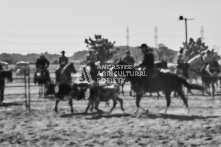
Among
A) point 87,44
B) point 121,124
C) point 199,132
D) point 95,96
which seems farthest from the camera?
point 87,44

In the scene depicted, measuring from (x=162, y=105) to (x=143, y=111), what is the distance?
1953 mm

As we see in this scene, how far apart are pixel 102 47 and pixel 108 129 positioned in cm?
4763

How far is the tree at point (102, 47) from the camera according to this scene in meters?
54.8

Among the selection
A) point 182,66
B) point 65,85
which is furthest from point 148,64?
point 182,66

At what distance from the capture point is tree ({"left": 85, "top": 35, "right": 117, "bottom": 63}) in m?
54.8

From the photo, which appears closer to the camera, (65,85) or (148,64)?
(148,64)

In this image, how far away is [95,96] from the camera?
10.3 meters

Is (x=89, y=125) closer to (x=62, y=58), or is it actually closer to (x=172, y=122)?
(x=172, y=122)

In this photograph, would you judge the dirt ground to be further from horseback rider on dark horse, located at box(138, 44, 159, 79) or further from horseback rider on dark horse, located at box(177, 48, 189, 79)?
horseback rider on dark horse, located at box(177, 48, 189, 79)

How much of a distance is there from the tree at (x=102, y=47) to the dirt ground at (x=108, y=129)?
144 ft

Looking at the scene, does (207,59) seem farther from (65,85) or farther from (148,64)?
(65,85)

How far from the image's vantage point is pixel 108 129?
7566 mm

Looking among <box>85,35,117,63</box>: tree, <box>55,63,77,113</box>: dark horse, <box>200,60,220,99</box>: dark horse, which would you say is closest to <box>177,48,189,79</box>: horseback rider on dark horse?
<box>200,60,220,99</box>: dark horse

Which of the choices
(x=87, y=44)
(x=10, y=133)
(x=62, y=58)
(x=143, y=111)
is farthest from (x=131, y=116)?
(x=87, y=44)
